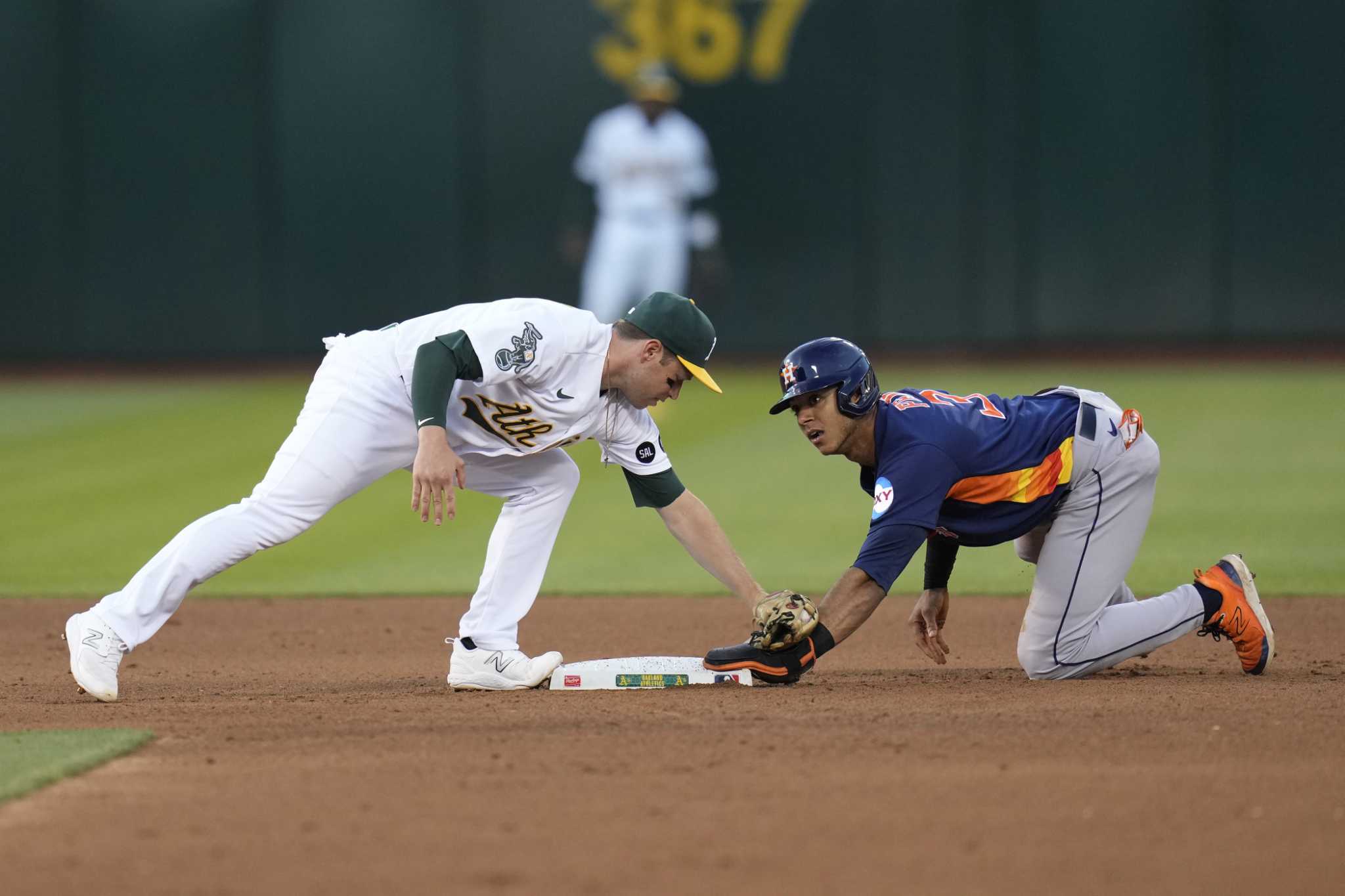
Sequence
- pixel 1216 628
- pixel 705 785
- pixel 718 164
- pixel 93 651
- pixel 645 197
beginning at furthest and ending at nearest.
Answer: pixel 718 164
pixel 645 197
pixel 1216 628
pixel 93 651
pixel 705 785

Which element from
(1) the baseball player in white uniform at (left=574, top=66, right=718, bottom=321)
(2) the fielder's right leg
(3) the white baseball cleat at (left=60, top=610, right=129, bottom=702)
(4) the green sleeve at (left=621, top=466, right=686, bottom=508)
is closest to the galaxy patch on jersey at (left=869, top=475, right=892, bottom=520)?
(4) the green sleeve at (left=621, top=466, right=686, bottom=508)

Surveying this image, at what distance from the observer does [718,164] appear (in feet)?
61.1

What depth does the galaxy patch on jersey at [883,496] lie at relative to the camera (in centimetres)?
481

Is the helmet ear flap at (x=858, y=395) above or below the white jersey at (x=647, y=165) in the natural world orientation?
below

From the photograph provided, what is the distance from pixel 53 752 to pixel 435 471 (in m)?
1.27

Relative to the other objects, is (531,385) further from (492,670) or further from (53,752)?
(53,752)

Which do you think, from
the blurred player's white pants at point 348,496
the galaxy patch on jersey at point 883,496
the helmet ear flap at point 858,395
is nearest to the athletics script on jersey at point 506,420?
the blurred player's white pants at point 348,496

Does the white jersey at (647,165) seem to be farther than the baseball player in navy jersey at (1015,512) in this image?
Yes

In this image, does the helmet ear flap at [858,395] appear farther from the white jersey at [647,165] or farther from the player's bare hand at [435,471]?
the white jersey at [647,165]

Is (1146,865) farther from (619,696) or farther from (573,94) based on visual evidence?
(573,94)

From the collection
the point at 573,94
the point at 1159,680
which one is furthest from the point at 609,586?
the point at 573,94

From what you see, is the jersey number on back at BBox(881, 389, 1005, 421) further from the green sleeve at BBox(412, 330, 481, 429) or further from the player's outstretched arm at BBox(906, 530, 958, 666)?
the green sleeve at BBox(412, 330, 481, 429)

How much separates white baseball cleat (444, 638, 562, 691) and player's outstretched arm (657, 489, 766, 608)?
59cm

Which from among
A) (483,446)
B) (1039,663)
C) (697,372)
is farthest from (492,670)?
(1039,663)
